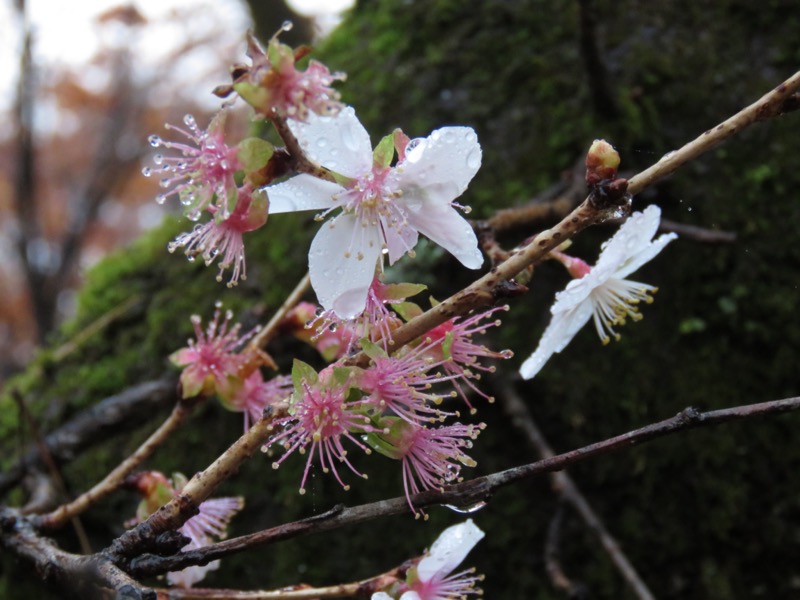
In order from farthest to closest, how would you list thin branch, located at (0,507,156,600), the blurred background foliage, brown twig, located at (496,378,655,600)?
1. the blurred background foliage
2. brown twig, located at (496,378,655,600)
3. thin branch, located at (0,507,156,600)

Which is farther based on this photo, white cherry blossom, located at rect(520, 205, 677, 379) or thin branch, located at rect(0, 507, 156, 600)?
white cherry blossom, located at rect(520, 205, 677, 379)

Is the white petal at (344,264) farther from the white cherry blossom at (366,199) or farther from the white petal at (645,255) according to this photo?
the white petal at (645,255)

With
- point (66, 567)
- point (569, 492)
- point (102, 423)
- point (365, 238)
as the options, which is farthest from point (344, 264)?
point (102, 423)

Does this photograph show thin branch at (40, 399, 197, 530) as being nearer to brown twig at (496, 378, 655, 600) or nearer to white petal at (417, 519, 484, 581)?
white petal at (417, 519, 484, 581)

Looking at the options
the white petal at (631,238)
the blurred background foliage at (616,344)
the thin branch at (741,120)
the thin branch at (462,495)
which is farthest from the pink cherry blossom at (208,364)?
the thin branch at (741,120)

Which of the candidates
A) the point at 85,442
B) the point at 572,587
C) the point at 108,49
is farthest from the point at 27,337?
the point at 572,587

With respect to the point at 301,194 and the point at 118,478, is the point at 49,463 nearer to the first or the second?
the point at 118,478

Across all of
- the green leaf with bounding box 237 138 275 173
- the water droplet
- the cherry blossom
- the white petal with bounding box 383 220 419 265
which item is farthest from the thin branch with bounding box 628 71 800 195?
the cherry blossom
